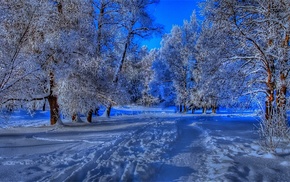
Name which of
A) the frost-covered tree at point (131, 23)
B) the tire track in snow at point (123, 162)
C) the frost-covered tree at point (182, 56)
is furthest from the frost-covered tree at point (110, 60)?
the frost-covered tree at point (182, 56)

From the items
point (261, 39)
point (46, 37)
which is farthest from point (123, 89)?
point (261, 39)

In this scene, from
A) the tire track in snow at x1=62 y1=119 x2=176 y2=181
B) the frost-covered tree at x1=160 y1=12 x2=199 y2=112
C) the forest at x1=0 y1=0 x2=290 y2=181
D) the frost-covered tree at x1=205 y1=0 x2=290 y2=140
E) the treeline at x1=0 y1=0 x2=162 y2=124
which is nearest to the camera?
the tire track in snow at x1=62 y1=119 x2=176 y2=181

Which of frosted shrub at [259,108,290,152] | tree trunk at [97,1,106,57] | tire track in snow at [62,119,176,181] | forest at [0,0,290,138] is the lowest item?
tire track in snow at [62,119,176,181]

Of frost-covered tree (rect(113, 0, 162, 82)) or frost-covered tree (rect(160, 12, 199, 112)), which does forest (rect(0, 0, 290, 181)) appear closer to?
frost-covered tree (rect(113, 0, 162, 82))

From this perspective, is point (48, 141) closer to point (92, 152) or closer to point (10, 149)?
point (10, 149)

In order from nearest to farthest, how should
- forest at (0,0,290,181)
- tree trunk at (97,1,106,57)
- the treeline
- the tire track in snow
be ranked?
the tire track in snow → forest at (0,0,290,181) → the treeline → tree trunk at (97,1,106,57)

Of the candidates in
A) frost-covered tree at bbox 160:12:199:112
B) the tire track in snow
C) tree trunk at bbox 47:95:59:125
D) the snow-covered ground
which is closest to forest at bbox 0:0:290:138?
tree trunk at bbox 47:95:59:125

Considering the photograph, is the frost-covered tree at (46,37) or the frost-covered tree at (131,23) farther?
the frost-covered tree at (131,23)

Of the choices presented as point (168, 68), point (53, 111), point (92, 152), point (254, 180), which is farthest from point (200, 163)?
point (168, 68)

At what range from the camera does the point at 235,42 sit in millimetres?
9773

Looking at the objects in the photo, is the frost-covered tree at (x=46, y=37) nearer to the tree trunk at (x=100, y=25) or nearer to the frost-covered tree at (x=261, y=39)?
the tree trunk at (x=100, y=25)

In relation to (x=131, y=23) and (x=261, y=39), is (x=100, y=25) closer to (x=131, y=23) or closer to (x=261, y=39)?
(x=131, y=23)

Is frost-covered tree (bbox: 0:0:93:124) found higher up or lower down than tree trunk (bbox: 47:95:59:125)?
higher up

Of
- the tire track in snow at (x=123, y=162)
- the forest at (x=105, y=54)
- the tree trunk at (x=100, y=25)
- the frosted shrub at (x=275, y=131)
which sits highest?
the tree trunk at (x=100, y=25)
